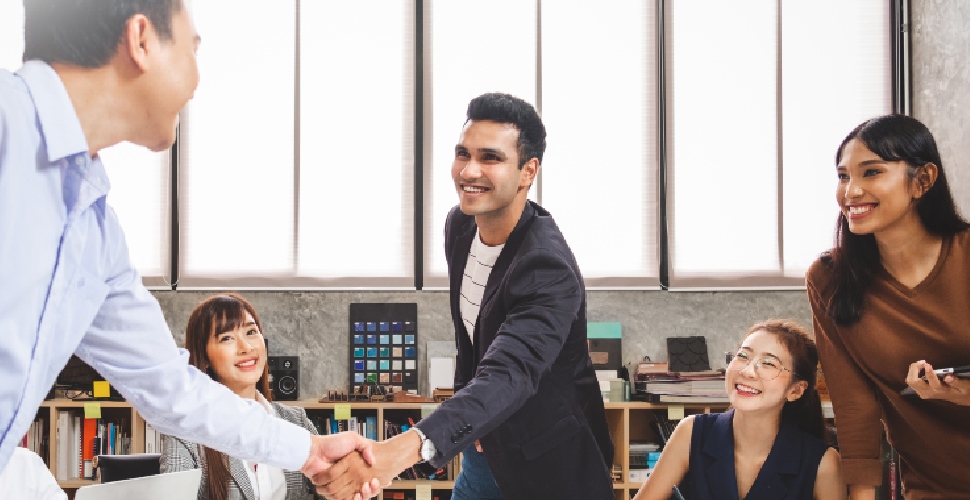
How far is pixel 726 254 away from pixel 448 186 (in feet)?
4.99

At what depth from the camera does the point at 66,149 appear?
104 cm

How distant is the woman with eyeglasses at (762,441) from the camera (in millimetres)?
2113

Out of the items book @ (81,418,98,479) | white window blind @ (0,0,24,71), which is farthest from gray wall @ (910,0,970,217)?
white window blind @ (0,0,24,71)

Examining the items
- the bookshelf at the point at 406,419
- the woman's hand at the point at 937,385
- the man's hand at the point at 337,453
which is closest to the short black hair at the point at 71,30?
the man's hand at the point at 337,453

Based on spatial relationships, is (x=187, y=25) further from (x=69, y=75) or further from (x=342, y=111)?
(x=342, y=111)

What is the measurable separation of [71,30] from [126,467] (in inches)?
73.2

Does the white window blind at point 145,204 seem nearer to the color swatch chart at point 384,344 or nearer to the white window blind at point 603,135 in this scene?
the color swatch chart at point 384,344

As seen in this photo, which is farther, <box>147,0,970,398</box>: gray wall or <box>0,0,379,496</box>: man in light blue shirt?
<box>147,0,970,398</box>: gray wall

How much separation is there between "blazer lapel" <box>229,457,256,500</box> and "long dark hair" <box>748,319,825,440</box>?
1520 millimetres

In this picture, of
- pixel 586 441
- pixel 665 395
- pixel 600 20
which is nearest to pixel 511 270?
pixel 586 441

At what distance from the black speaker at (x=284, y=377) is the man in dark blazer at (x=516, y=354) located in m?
2.24

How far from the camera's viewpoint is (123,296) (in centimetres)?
141

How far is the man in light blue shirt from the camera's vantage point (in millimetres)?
1008

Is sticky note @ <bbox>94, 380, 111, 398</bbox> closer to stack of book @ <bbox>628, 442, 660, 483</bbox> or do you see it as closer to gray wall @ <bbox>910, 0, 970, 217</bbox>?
stack of book @ <bbox>628, 442, 660, 483</bbox>
